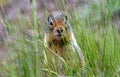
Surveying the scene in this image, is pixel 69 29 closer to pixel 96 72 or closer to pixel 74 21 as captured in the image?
pixel 74 21

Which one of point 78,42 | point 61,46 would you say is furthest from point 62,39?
point 78,42

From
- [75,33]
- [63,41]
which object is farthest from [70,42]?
[75,33]

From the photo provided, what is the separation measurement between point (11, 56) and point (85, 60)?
1.90 ft

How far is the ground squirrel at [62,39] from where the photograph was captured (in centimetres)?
375

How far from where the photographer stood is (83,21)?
4.25m

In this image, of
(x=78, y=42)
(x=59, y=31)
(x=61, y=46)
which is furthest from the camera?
(x=78, y=42)

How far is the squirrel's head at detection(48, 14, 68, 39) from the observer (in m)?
3.75

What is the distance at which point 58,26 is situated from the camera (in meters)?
3.77

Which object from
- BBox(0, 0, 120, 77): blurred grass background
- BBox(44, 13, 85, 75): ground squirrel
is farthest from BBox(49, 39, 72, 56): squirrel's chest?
BBox(0, 0, 120, 77): blurred grass background

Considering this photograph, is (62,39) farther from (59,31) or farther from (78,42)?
(78,42)

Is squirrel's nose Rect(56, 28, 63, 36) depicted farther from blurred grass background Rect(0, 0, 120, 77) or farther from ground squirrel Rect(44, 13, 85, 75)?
blurred grass background Rect(0, 0, 120, 77)

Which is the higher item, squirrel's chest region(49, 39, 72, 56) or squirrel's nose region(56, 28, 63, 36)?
squirrel's nose region(56, 28, 63, 36)

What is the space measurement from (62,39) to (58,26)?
109 mm

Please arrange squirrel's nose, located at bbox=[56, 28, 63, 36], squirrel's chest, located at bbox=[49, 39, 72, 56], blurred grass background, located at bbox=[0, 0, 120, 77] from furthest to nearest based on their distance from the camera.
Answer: squirrel's chest, located at bbox=[49, 39, 72, 56], squirrel's nose, located at bbox=[56, 28, 63, 36], blurred grass background, located at bbox=[0, 0, 120, 77]
